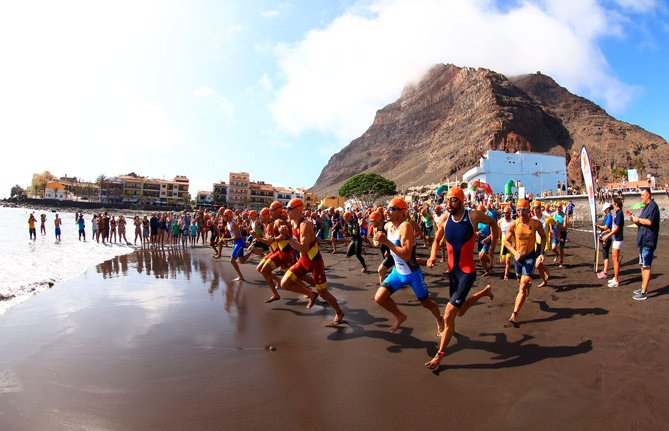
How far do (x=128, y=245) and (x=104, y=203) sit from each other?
3475 inches

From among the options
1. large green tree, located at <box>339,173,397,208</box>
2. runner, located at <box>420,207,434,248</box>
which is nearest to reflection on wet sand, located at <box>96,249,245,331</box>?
runner, located at <box>420,207,434,248</box>

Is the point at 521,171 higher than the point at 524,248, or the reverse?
the point at 521,171

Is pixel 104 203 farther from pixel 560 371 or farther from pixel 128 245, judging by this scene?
pixel 560 371

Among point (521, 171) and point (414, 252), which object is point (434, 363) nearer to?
point (414, 252)

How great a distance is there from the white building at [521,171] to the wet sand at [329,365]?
148ft

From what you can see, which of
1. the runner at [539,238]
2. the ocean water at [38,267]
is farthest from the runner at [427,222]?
the ocean water at [38,267]

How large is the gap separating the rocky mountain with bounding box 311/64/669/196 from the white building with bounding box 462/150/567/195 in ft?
109

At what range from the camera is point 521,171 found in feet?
163

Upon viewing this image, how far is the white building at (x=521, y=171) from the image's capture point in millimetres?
48312

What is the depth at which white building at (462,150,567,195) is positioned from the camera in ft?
159

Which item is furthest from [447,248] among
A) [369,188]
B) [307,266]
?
[369,188]

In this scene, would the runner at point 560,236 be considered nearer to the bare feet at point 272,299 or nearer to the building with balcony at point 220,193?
the bare feet at point 272,299

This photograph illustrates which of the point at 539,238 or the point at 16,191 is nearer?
the point at 539,238

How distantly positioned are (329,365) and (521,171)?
176ft
